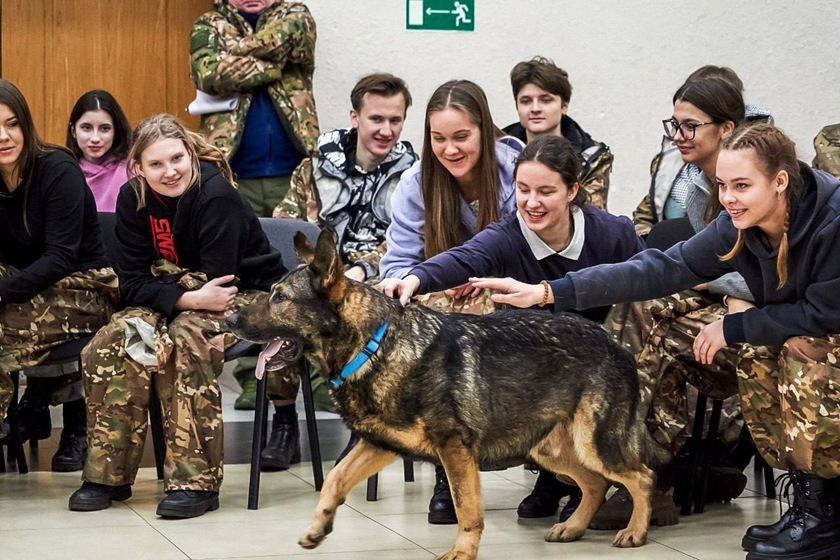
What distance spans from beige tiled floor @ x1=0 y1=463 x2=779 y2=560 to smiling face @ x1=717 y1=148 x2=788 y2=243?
1109mm

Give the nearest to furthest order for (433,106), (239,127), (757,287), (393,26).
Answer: (757,287) → (433,106) → (239,127) → (393,26)

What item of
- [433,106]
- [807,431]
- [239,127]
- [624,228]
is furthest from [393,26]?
[807,431]

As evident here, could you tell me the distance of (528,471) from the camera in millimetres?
5566

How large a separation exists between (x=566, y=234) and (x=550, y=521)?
1.07 m

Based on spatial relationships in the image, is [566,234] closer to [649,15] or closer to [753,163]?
[753,163]

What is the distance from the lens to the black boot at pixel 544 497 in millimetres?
4680

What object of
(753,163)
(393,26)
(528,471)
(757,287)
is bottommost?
(528,471)

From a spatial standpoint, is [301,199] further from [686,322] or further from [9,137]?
[686,322]

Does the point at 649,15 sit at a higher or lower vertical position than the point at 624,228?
higher

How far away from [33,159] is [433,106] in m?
1.65

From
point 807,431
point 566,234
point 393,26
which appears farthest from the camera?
point 393,26

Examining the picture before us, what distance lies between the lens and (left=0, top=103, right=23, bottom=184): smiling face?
16.4 feet

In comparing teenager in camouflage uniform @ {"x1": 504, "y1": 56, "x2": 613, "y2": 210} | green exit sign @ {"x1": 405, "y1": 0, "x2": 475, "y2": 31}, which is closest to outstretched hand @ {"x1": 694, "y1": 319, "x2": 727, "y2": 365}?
teenager in camouflage uniform @ {"x1": 504, "y1": 56, "x2": 613, "y2": 210}

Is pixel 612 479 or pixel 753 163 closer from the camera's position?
pixel 753 163
